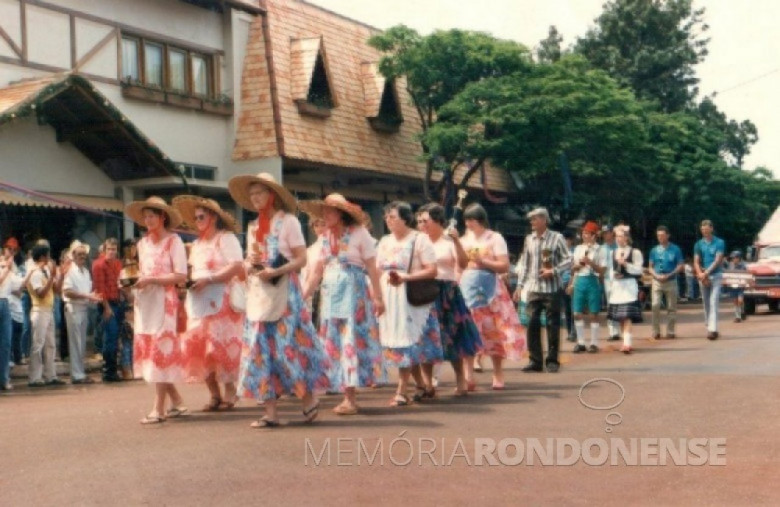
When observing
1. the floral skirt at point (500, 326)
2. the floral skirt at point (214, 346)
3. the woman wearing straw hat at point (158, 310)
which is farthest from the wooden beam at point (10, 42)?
the floral skirt at point (214, 346)

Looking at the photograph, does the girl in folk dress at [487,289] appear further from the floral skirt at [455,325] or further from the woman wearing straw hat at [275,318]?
the woman wearing straw hat at [275,318]

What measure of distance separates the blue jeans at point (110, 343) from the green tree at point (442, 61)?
1396cm

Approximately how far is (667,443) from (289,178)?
20541 mm

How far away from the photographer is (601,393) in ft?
38.8

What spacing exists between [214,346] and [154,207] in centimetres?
133

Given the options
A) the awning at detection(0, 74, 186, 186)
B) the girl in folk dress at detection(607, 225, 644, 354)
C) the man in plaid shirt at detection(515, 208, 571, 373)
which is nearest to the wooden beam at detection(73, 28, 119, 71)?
the awning at detection(0, 74, 186, 186)

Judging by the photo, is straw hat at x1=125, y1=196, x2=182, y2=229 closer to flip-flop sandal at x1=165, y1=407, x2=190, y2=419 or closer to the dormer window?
flip-flop sandal at x1=165, y1=407, x2=190, y2=419

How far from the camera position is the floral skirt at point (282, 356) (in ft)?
32.0

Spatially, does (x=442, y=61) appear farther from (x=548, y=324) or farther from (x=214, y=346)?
(x=214, y=346)

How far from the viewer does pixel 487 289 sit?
13.4 m

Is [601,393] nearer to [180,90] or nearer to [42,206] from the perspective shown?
[42,206]

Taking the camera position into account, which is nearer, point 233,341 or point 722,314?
point 233,341

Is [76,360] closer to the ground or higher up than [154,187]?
closer to the ground

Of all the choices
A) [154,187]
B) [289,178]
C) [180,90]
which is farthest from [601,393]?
[289,178]
